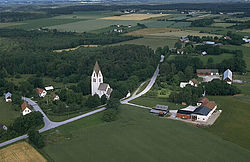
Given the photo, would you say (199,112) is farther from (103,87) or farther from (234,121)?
(103,87)

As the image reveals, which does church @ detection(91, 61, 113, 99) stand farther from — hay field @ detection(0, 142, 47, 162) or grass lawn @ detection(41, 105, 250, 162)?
hay field @ detection(0, 142, 47, 162)

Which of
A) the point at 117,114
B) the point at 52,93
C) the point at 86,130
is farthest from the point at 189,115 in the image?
the point at 52,93

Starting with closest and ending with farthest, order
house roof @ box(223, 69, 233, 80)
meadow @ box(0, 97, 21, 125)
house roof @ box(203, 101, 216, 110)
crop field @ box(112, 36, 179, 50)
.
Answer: meadow @ box(0, 97, 21, 125) → house roof @ box(203, 101, 216, 110) → house roof @ box(223, 69, 233, 80) → crop field @ box(112, 36, 179, 50)

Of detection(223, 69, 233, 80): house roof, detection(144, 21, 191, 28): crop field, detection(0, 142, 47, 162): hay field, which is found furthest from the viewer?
detection(144, 21, 191, 28): crop field

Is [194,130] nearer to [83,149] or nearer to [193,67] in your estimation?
[83,149]

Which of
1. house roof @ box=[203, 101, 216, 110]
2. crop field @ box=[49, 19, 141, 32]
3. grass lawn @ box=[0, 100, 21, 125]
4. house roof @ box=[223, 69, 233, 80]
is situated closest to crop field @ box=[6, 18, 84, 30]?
crop field @ box=[49, 19, 141, 32]

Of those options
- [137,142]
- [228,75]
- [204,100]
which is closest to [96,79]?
[204,100]

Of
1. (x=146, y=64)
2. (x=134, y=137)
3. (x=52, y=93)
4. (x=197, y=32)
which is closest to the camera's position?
(x=134, y=137)
